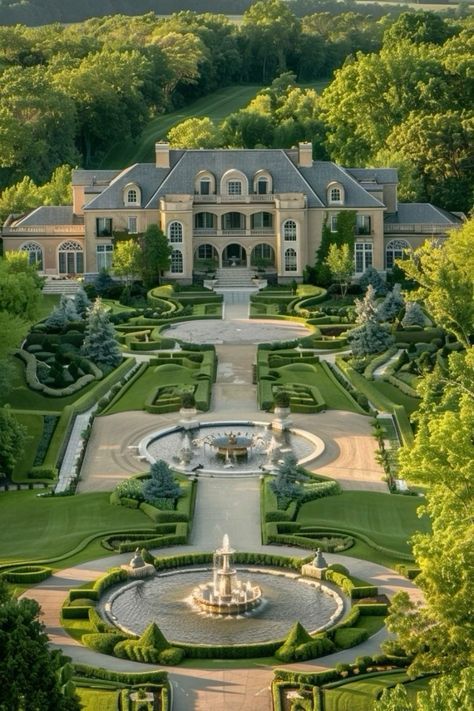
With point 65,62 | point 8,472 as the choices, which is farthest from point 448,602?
point 65,62

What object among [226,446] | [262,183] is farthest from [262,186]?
[226,446]

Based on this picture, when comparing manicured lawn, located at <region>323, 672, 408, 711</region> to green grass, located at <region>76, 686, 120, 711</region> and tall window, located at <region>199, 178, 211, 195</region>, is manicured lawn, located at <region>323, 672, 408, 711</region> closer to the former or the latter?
green grass, located at <region>76, 686, 120, 711</region>

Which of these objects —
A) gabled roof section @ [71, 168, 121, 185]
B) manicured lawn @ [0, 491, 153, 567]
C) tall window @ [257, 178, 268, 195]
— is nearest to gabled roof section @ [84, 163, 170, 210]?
gabled roof section @ [71, 168, 121, 185]

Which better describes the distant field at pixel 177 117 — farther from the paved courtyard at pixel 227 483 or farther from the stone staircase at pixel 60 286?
the paved courtyard at pixel 227 483

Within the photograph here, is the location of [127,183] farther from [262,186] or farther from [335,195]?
[335,195]

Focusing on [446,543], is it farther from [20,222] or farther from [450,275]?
[20,222]

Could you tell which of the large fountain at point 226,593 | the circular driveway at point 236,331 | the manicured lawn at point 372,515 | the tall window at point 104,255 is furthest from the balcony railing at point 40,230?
the large fountain at point 226,593
